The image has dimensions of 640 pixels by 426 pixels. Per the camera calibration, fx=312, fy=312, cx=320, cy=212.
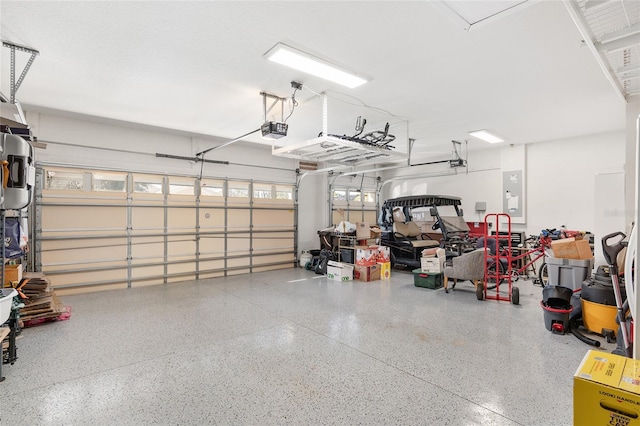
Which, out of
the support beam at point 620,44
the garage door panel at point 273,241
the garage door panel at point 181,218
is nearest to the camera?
the support beam at point 620,44

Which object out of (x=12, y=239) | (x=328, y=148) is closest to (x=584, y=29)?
(x=328, y=148)

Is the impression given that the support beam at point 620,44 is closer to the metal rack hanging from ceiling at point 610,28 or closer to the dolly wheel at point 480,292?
the metal rack hanging from ceiling at point 610,28

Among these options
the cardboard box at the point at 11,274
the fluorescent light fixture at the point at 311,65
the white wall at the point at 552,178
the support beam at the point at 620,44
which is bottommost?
the cardboard box at the point at 11,274

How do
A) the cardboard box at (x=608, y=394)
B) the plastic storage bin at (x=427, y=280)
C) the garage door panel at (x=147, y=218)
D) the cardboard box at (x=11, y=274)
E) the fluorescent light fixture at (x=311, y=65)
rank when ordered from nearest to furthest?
1. the cardboard box at (x=608, y=394)
2. the fluorescent light fixture at (x=311, y=65)
3. the cardboard box at (x=11, y=274)
4. the plastic storage bin at (x=427, y=280)
5. the garage door panel at (x=147, y=218)

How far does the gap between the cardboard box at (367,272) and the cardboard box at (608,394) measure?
532 cm

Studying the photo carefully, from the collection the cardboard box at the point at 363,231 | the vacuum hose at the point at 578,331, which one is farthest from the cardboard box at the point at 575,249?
the cardboard box at the point at 363,231

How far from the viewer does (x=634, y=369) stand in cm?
153

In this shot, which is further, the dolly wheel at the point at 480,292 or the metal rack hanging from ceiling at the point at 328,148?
the dolly wheel at the point at 480,292

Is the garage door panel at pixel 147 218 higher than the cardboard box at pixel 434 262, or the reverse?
the garage door panel at pixel 147 218

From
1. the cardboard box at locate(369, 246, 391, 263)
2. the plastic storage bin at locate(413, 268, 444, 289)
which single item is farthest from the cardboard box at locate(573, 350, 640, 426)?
the cardboard box at locate(369, 246, 391, 263)

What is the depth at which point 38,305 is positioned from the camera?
414 cm

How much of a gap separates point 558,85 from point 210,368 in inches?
213

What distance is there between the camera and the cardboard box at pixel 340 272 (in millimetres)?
7001

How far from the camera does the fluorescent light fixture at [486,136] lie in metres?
6.66
